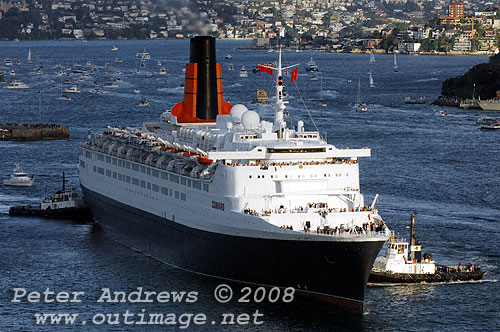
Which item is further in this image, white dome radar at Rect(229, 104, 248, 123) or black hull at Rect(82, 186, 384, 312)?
white dome radar at Rect(229, 104, 248, 123)

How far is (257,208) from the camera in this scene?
51062mm

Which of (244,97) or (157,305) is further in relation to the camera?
(244,97)

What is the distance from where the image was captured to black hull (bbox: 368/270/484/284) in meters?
Answer: 53.9

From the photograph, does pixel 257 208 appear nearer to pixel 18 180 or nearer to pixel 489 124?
pixel 18 180

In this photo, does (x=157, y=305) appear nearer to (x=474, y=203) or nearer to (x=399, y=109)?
(x=474, y=203)

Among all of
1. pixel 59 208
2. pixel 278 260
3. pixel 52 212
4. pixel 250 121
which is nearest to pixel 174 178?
pixel 250 121

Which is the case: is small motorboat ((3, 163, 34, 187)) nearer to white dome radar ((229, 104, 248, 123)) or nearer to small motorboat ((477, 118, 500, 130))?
white dome radar ((229, 104, 248, 123))

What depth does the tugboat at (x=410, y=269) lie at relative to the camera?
5403cm

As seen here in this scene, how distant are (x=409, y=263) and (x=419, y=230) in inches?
415

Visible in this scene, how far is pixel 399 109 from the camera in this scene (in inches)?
→ 5787

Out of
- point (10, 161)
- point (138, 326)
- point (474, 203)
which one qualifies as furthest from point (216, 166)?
point (10, 161)

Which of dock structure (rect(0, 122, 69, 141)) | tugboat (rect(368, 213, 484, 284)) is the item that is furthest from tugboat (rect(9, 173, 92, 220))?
dock structure (rect(0, 122, 69, 141))

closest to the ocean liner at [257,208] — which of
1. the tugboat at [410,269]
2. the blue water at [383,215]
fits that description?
the blue water at [383,215]

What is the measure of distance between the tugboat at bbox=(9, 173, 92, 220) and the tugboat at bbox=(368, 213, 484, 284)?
25.6 m
